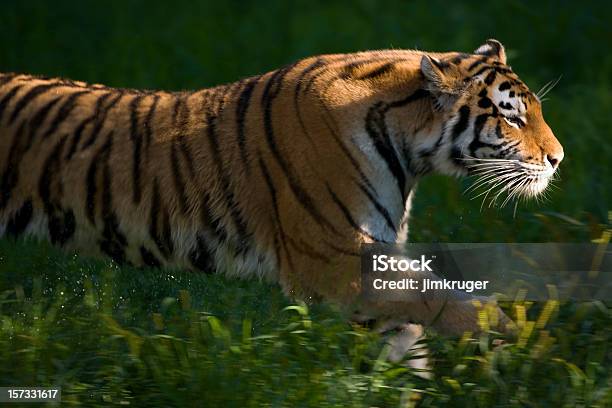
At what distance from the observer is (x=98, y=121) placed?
5043mm

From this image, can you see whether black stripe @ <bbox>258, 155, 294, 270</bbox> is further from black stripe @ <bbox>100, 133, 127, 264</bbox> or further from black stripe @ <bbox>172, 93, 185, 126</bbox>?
black stripe @ <bbox>100, 133, 127, 264</bbox>

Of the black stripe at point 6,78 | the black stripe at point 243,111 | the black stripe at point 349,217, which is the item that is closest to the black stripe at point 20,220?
the black stripe at point 6,78

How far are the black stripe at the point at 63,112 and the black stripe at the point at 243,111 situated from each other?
0.70 m

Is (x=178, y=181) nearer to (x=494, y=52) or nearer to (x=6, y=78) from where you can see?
(x=6, y=78)

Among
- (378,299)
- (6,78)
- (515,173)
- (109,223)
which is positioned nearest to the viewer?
(378,299)

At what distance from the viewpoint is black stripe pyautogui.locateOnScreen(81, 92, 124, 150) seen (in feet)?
16.4

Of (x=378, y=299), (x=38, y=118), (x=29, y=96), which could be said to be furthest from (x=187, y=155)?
(x=378, y=299)

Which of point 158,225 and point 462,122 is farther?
point 158,225

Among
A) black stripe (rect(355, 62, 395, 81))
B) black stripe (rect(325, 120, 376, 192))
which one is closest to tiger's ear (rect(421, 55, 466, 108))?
black stripe (rect(355, 62, 395, 81))

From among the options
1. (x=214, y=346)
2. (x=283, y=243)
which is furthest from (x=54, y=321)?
(x=283, y=243)

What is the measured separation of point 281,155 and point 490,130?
0.77 metres

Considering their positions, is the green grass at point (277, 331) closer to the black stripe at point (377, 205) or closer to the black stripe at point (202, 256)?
the black stripe at point (202, 256)

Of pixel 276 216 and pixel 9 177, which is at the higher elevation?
pixel 9 177

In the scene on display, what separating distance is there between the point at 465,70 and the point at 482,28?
4.19 meters
